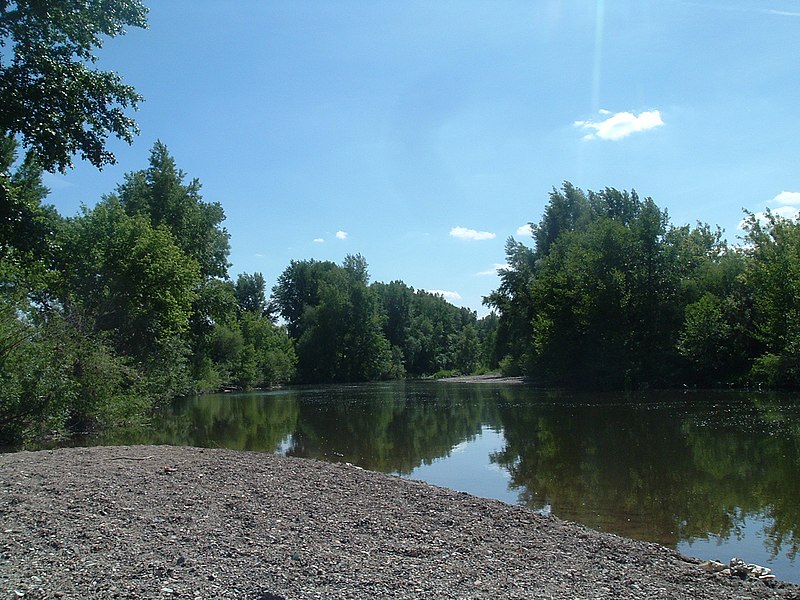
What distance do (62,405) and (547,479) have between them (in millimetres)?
15765

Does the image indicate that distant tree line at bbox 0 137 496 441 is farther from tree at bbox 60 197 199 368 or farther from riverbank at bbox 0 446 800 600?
riverbank at bbox 0 446 800 600

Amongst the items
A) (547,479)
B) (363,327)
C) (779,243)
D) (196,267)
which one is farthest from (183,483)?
(363,327)

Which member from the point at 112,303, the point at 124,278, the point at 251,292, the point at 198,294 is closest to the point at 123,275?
the point at 124,278

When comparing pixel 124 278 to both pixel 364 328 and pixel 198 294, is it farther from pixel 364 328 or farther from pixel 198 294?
pixel 364 328

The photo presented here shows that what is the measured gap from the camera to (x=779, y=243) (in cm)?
4044

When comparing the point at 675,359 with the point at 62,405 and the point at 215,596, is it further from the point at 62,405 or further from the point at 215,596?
the point at 215,596

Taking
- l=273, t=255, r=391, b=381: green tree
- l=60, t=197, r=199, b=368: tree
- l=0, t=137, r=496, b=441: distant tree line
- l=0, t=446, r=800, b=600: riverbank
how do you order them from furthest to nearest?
l=273, t=255, r=391, b=381: green tree < l=60, t=197, r=199, b=368: tree < l=0, t=137, r=496, b=441: distant tree line < l=0, t=446, r=800, b=600: riverbank

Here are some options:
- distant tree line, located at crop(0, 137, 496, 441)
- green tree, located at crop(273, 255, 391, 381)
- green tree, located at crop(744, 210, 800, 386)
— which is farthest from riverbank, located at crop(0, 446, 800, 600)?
green tree, located at crop(273, 255, 391, 381)

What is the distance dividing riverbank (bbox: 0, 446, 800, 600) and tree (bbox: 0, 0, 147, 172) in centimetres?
533

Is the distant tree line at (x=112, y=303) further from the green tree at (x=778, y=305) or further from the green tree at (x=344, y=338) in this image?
the green tree at (x=778, y=305)

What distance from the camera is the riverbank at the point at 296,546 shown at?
6.11 metres

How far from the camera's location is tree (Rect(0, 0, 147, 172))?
9172mm

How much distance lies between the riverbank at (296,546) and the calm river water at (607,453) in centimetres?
204

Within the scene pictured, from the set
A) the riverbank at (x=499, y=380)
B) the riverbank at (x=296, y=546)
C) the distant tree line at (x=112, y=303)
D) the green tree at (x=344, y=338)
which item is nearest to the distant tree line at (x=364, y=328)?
the green tree at (x=344, y=338)
